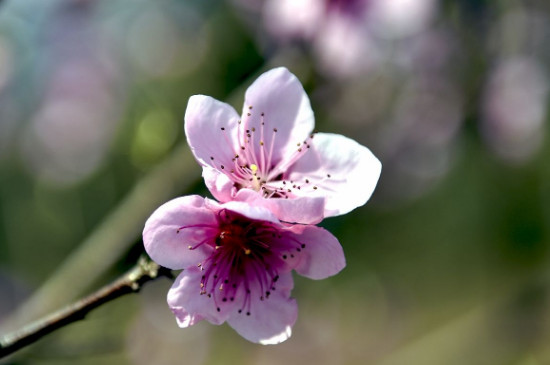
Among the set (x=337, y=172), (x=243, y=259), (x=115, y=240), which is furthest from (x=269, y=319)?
(x=115, y=240)

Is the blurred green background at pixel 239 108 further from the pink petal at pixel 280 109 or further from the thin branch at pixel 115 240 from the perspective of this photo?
the pink petal at pixel 280 109

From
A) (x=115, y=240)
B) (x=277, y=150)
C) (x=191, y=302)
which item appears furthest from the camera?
(x=115, y=240)

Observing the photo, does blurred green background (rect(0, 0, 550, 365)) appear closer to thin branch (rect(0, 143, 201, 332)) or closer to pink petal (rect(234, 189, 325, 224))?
thin branch (rect(0, 143, 201, 332))

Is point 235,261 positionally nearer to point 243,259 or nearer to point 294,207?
point 243,259

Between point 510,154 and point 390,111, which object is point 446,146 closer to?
point 510,154

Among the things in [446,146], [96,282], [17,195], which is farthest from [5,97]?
[446,146]

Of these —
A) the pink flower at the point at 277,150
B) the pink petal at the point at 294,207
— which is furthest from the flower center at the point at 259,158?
the pink petal at the point at 294,207
